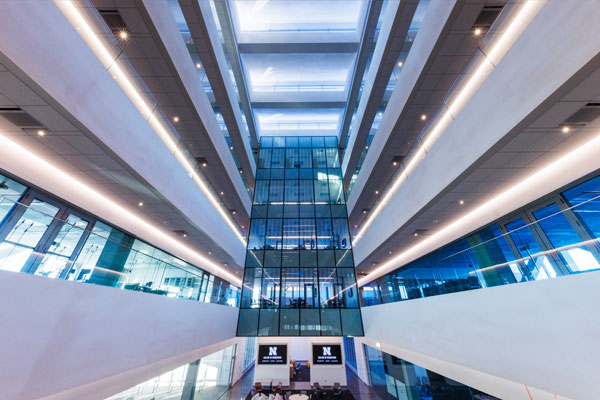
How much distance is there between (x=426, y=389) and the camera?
30.0 feet

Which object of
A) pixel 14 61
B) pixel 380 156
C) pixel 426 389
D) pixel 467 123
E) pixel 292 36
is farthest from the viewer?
pixel 292 36

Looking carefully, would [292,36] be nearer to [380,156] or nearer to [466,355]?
[380,156]

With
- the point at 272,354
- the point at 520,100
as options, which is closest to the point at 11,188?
the point at 520,100

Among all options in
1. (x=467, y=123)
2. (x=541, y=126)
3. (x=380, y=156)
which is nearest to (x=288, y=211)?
(x=380, y=156)

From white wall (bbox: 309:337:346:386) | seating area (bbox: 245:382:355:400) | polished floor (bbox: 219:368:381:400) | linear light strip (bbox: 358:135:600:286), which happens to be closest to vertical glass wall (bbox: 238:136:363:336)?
white wall (bbox: 309:337:346:386)

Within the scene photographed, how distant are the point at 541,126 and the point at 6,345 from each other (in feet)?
32.1

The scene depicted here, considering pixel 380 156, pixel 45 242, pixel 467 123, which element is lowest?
pixel 45 242

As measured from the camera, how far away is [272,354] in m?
13.5

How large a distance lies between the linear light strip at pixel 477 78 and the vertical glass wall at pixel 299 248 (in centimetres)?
702

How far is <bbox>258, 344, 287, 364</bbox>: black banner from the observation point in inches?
530

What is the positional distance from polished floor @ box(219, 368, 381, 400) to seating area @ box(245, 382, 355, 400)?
935 mm

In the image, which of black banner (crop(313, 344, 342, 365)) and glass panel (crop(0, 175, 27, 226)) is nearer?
glass panel (crop(0, 175, 27, 226))

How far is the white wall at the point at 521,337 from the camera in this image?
368 cm

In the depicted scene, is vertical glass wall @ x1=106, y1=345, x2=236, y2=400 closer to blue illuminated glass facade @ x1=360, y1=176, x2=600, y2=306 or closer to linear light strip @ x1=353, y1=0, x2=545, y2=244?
blue illuminated glass facade @ x1=360, y1=176, x2=600, y2=306
